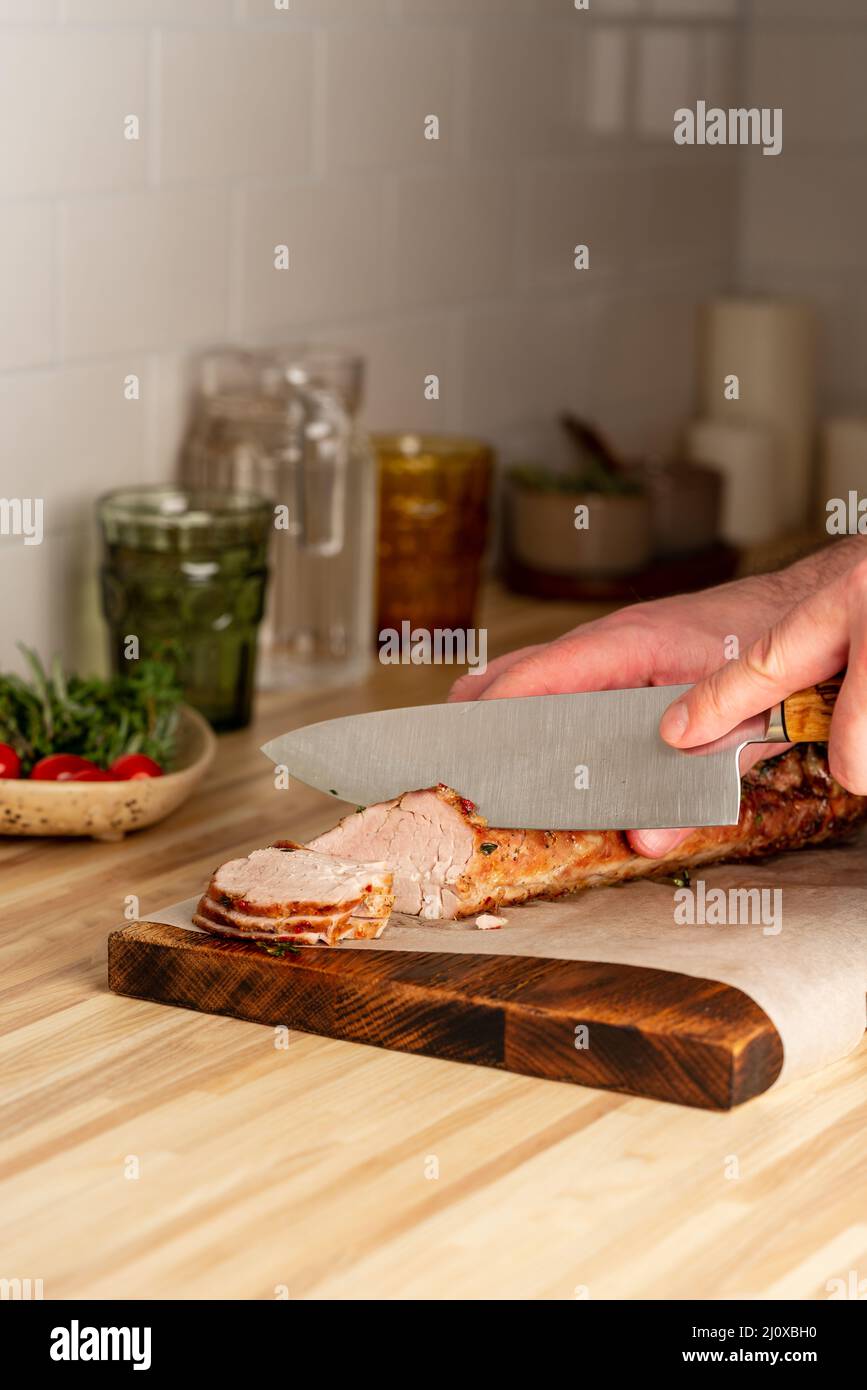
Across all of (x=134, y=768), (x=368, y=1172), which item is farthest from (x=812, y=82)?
(x=368, y=1172)

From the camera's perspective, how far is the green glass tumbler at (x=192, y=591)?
1.64 m

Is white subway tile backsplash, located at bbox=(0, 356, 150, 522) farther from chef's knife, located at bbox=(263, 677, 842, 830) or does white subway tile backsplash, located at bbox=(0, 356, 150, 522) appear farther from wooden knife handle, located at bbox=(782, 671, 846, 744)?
wooden knife handle, located at bbox=(782, 671, 846, 744)

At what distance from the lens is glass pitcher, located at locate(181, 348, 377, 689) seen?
183cm

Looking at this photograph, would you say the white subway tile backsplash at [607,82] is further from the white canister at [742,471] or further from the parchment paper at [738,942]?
the parchment paper at [738,942]

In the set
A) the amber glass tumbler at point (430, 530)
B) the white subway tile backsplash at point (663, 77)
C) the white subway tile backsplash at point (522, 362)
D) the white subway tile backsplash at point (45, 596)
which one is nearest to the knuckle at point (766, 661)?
the white subway tile backsplash at point (45, 596)

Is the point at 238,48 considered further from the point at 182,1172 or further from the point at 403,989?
the point at 182,1172

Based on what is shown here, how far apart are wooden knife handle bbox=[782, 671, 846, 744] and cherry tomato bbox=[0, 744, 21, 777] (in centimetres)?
58

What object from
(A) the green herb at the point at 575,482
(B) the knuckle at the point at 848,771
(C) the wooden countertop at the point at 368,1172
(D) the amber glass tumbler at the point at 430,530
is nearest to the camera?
(C) the wooden countertop at the point at 368,1172

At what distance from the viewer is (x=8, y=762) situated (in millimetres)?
1397

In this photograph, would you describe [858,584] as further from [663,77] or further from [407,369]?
[663,77]

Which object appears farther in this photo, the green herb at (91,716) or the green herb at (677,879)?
the green herb at (91,716)

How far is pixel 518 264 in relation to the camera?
2285 mm

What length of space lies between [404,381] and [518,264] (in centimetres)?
26

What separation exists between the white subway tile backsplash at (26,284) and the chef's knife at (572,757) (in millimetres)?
627
